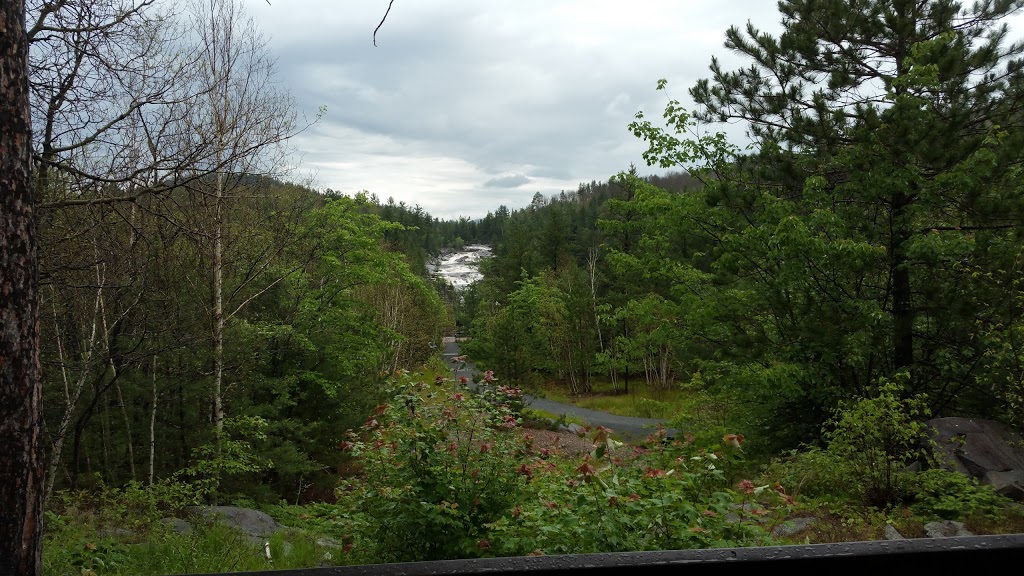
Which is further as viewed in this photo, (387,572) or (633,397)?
(633,397)

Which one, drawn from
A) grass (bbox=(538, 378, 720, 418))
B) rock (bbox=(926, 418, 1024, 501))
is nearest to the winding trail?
grass (bbox=(538, 378, 720, 418))

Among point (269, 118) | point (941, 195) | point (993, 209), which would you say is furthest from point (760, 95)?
point (269, 118)

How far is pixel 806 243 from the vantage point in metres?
8.41

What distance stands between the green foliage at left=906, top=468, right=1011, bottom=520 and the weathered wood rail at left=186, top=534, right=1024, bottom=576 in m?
5.80

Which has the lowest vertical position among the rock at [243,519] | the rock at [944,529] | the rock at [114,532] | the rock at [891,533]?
the rock at [243,519]

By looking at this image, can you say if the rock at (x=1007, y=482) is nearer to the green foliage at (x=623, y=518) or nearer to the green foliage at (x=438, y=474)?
the green foliage at (x=623, y=518)

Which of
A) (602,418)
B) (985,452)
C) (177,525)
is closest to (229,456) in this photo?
(177,525)

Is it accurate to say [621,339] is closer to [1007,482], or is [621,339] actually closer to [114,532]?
[1007,482]

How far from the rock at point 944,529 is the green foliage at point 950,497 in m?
0.16

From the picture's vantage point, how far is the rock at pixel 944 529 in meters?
5.85

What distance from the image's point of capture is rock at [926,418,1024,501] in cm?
702

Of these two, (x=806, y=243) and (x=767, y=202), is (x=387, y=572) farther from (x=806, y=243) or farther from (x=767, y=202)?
(x=767, y=202)

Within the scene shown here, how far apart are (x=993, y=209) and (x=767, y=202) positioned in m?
2.84

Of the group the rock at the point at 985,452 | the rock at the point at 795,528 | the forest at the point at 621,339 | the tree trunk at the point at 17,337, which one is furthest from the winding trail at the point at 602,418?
the tree trunk at the point at 17,337
